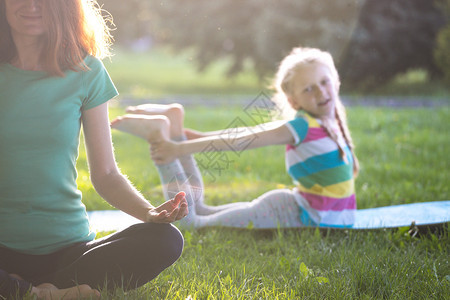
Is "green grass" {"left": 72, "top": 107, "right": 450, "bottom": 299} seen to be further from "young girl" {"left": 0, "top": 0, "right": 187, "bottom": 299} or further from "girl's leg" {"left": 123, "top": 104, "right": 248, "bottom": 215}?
"girl's leg" {"left": 123, "top": 104, "right": 248, "bottom": 215}

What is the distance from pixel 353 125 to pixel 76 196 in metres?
5.84

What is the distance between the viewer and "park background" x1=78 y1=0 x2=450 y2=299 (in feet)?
7.67

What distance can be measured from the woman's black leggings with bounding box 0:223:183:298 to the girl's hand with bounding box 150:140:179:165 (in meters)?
1.07

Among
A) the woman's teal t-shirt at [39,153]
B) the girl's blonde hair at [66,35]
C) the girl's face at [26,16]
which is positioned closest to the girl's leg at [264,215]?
the woman's teal t-shirt at [39,153]

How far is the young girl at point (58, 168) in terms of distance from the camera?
6.30 feet

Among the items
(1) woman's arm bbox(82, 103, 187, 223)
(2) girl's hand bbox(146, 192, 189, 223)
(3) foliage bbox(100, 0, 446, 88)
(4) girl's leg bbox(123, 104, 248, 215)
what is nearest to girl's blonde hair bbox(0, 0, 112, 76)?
(1) woman's arm bbox(82, 103, 187, 223)

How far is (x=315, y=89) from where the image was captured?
3.15m

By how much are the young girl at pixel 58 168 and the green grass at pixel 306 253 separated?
0.18 metres

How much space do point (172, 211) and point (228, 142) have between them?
4.10ft

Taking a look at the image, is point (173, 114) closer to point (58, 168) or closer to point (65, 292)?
point (58, 168)

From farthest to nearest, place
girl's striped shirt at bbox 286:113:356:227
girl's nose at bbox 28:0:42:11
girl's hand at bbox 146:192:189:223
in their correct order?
girl's striped shirt at bbox 286:113:356:227
girl's nose at bbox 28:0:42:11
girl's hand at bbox 146:192:189:223

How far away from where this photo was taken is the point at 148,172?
486 centimetres

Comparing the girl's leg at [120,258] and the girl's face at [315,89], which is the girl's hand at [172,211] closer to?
the girl's leg at [120,258]

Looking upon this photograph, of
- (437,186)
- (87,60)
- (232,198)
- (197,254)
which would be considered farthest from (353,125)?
(87,60)
